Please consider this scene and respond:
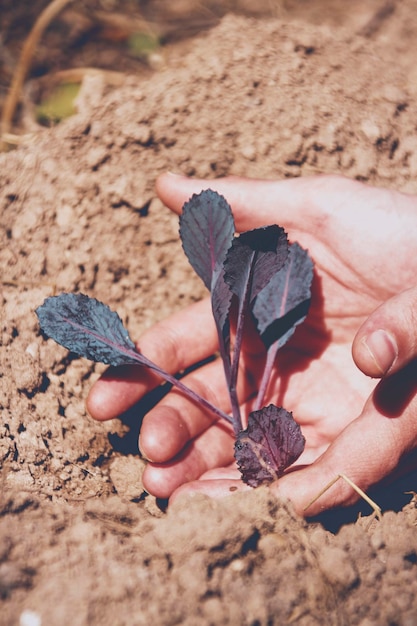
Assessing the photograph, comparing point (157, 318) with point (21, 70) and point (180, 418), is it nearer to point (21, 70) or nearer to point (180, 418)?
point (180, 418)

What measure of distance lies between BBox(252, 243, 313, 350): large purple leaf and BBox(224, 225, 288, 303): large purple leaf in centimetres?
18

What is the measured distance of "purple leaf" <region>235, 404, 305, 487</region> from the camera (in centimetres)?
123

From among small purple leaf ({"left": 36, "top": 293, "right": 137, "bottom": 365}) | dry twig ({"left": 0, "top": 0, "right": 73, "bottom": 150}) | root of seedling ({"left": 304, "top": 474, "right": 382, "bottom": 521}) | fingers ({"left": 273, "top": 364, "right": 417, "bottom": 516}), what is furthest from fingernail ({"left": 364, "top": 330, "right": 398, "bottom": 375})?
dry twig ({"left": 0, "top": 0, "right": 73, "bottom": 150})

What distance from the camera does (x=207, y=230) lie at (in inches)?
53.8

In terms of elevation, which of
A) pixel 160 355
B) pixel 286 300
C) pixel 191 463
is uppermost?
pixel 286 300

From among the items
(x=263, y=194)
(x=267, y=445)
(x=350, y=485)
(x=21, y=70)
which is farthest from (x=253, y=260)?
(x=21, y=70)

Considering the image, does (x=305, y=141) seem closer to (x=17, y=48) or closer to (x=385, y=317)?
(x=385, y=317)

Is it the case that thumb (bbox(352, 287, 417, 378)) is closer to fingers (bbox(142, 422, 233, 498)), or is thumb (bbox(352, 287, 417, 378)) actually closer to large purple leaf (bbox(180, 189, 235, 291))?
large purple leaf (bbox(180, 189, 235, 291))

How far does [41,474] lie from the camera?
1329 millimetres

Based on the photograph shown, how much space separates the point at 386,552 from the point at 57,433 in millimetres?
901

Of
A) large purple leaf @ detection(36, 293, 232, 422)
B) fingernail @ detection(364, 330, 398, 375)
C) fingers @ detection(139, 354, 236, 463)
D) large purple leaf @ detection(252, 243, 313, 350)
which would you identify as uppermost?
fingernail @ detection(364, 330, 398, 375)

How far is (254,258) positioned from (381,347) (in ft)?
1.19

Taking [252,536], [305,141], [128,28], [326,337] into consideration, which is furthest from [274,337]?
[128,28]

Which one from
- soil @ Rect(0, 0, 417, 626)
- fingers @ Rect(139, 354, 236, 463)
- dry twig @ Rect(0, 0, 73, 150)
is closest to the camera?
soil @ Rect(0, 0, 417, 626)
